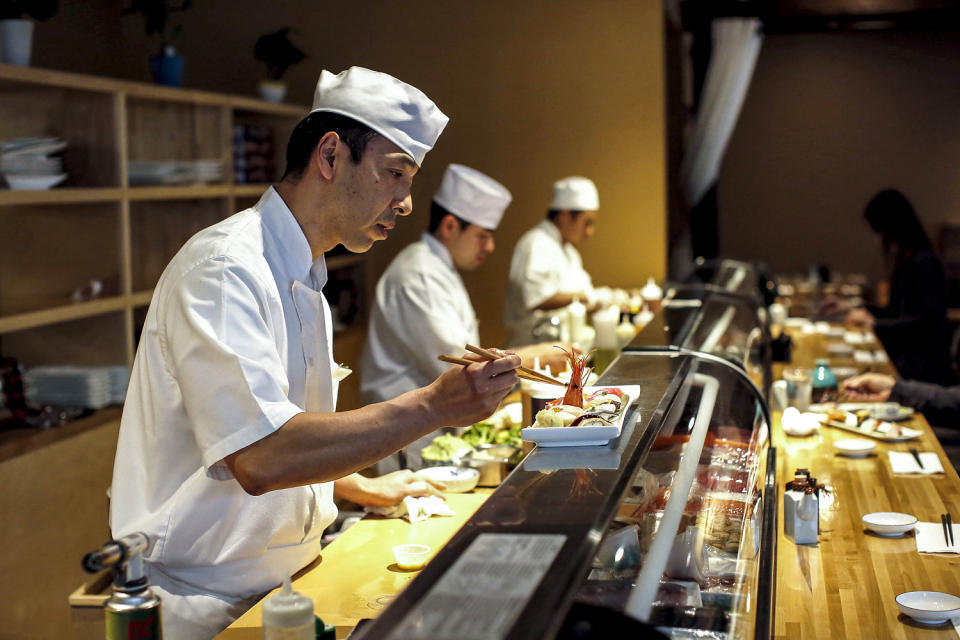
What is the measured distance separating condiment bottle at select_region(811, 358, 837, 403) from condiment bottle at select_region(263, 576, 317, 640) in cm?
308

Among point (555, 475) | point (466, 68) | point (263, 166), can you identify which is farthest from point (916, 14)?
point (555, 475)

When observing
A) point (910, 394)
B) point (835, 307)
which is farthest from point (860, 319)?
point (910, 394)

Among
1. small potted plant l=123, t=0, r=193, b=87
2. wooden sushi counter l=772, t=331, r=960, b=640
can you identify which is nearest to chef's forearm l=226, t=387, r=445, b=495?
wooden sushi counter l=772, t=331, r=960, b=640

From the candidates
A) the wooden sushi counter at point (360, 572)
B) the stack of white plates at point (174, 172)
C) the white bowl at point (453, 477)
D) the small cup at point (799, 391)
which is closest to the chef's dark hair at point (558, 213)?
the stack of white plates at point (174, 172)

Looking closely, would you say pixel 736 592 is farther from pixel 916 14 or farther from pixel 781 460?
pixel 916 14

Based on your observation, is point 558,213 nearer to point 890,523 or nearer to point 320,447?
point 890,523

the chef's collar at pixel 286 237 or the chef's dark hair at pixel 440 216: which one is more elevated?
the chef's dark hair at pixel 440 216

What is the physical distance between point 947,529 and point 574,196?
356cm

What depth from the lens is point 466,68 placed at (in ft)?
20.9

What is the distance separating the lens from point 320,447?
64.2 inches

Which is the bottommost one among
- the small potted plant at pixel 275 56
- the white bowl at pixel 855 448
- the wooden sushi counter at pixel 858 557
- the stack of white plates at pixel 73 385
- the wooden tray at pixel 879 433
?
the wooden sushi counter at pixel 858 557

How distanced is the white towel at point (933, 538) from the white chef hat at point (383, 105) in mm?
1492

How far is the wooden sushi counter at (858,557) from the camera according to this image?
75.6 inches

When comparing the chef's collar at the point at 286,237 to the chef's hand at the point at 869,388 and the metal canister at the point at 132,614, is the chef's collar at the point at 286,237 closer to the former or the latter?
the metal canister at the point at 132,614
